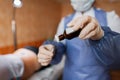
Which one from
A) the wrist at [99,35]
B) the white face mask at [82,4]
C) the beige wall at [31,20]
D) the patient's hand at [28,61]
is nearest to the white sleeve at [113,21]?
the white face mask at [82,4]

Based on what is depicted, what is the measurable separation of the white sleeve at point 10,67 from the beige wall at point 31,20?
0.81ft

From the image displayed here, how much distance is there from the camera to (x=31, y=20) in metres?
1.66

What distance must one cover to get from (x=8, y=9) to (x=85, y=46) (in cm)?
77

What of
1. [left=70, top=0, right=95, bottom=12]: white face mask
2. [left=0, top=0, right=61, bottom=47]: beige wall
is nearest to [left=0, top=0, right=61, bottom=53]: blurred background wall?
[left=0, top=0, right=61, bottom=47]: beige wall

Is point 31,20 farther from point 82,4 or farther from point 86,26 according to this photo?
point 86,26

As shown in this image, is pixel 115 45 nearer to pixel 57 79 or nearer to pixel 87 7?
pixel 87 7

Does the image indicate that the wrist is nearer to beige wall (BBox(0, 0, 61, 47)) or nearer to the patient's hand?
the patient's hand

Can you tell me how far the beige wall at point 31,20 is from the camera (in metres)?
1.35

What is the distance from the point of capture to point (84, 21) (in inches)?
27.6

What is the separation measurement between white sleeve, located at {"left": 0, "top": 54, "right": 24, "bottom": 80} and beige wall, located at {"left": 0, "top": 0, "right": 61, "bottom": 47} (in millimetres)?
246

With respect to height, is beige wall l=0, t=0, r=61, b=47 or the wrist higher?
the wrist

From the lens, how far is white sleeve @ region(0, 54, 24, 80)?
1.02 m

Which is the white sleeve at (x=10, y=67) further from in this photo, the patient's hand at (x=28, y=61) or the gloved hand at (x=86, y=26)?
the gloved hand at (x=86, y=26)

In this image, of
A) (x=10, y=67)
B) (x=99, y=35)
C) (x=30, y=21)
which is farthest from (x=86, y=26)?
(x=30, y=21)
